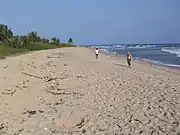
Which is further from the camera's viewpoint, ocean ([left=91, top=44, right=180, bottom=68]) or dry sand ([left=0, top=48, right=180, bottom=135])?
ocean ([left=91, top=44, right=180, bottom=68])

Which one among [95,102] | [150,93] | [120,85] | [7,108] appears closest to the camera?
[7,108]

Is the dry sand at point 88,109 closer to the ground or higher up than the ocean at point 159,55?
higher up

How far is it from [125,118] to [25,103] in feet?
12.6

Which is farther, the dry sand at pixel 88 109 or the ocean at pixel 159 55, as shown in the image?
the ocean at pixel 159 55

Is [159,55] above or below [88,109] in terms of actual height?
below

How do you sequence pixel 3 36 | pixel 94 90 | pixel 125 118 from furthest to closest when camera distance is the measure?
pixel 3 36 → pixel 94 90 → pixel 125 118

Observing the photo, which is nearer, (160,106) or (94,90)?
(160,106)

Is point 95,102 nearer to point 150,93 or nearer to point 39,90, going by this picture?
point 150,93

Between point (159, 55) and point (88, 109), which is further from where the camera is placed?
point (159, 55)

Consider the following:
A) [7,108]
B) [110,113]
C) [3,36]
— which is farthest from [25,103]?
[3,36]

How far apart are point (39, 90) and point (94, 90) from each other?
2.22m

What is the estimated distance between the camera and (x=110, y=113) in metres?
8.95

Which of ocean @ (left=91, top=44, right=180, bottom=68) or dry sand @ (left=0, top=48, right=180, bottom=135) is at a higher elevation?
dry sand @ (left=0, top=48, right=180, bottom=135)

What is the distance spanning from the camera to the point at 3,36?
72.6 meters
